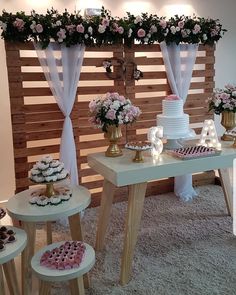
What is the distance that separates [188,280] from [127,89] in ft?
6.43

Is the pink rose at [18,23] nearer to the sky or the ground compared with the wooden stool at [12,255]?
nearer to the sky

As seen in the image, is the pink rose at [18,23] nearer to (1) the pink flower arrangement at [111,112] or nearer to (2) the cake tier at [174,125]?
(1) the pink flower arrangement at [111,112]

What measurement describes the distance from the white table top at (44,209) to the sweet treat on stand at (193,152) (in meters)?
0.76

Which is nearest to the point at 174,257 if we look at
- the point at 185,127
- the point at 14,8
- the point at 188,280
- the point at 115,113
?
the point at 188,280

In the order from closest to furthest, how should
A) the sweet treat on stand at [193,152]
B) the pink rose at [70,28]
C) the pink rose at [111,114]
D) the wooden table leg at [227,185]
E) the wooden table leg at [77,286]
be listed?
the wooden table leg at [77,286]
the pink rose at [111,114]
the sweet treat on stand at [193,152]
the pink rose at [70,28]
the wooden table leg at [227,185]

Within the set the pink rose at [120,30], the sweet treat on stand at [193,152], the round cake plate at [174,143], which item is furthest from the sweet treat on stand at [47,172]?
the pink rose at [120,30]

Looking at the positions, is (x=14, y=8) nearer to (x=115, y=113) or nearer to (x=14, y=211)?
(x=115, y=113)

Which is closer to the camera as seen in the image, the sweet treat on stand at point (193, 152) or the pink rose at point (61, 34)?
the sweet treat on stand at point (193, 152)

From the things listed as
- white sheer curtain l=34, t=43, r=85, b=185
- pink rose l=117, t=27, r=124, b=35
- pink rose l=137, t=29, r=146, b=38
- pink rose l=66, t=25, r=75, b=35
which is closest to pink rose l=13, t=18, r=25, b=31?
white sheer curtain l=34, t=43, r=85, b=185

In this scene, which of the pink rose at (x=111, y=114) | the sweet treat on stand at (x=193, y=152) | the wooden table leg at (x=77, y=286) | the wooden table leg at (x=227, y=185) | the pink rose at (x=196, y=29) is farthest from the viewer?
the pink rose at (x=196, y=29)

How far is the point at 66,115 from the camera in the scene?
3.12 m

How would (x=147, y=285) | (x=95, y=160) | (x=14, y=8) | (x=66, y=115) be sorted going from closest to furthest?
(x=147, y=285) → (x=95, y=160) → (x=66, y=115) → (x=14, y=8)

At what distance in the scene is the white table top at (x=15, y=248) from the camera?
166 cm

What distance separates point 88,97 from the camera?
331cm
